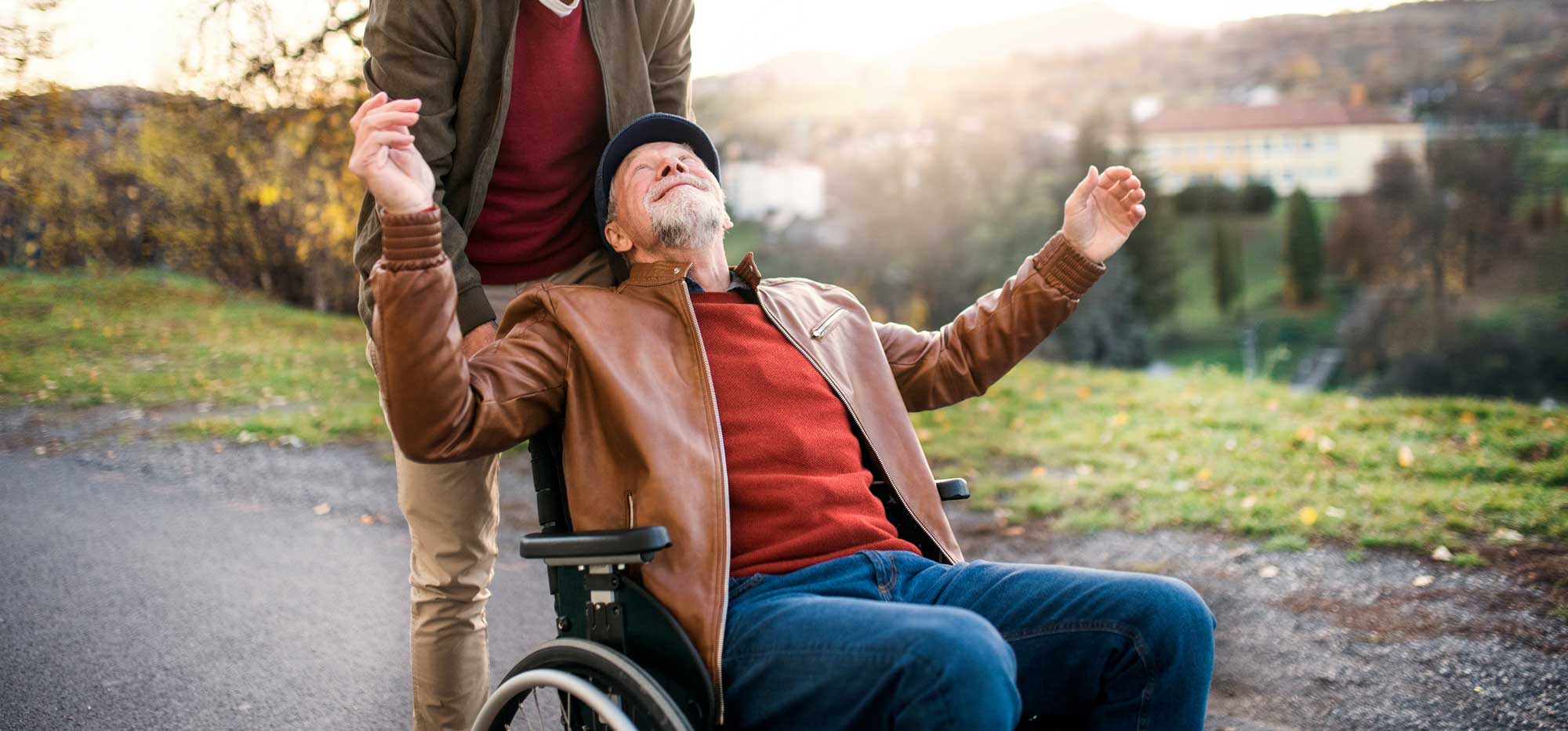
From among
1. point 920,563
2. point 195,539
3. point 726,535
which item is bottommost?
point 195,539

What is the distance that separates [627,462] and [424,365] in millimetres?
440

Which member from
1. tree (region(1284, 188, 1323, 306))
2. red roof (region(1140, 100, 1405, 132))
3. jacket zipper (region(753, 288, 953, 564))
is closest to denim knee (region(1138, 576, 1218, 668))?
jacket zipper (region(753, 288, 953, 564))

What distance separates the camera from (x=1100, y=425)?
25.6 ft

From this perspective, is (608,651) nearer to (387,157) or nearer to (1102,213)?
(387,157)

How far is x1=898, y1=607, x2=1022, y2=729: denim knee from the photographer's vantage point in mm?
1763

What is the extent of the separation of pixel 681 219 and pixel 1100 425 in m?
5.84

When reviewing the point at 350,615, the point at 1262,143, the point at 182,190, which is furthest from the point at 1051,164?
the point at 350,615

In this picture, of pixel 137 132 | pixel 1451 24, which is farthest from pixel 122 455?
pixel 1451 24

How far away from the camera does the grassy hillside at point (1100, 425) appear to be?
5316mm

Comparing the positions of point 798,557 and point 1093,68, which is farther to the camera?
point 1093,68

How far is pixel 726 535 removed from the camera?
2113 millimetres

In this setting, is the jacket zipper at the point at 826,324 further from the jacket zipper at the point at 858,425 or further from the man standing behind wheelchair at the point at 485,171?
the man standing behind wheelchair at the point at 485,171

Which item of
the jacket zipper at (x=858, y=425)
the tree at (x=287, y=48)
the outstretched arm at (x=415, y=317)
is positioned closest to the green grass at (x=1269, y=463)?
the jacket zipper at (x=858, y=425)

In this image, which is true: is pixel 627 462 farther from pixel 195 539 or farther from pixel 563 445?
pixel 195 539
